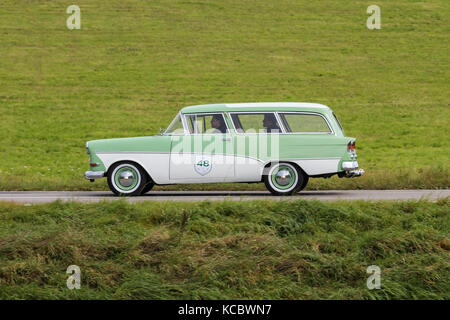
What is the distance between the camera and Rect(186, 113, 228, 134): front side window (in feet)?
45.2

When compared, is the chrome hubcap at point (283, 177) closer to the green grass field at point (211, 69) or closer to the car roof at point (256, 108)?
the car roof at point (256, 108)

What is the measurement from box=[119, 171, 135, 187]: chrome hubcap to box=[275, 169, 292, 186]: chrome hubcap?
2824 millimetres

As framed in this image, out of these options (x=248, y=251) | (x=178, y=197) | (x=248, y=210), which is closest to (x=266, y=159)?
(x=178, y=197)

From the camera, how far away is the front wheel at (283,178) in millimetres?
13664

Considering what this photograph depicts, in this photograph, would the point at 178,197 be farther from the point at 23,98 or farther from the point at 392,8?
the point at 392,8

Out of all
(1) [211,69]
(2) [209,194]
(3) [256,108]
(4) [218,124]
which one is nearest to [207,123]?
(4) [218,124]

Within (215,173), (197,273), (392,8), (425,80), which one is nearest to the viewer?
(197,273)

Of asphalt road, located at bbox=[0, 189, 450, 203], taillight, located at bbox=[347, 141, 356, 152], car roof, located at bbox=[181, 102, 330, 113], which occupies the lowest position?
asphalt road, located at bbox=[0, 189, 450, 203]

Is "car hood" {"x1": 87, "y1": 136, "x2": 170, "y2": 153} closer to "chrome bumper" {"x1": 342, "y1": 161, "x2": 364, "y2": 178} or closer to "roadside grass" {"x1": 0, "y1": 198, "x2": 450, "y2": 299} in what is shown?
"roadside grass" {"x1": 0, "y1": 198, "x2": 450, "y2": 299}

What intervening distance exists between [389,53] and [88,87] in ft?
59.2

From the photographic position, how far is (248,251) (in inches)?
362

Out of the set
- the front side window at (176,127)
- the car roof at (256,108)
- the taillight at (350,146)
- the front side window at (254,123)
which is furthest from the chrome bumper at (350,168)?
the front side window at (176,127)

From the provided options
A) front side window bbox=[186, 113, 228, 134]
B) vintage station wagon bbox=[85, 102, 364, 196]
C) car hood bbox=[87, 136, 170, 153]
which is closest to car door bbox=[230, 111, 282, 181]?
vintage station wagon bbox=[85, 102, 364, 196]

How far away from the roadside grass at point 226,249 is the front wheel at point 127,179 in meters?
2.86
